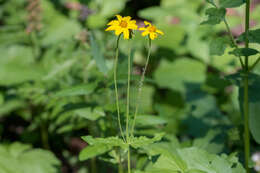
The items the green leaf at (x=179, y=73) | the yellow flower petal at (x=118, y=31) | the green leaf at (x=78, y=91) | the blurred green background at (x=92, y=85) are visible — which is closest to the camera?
the yellow flower petal at (x=118, y=31)

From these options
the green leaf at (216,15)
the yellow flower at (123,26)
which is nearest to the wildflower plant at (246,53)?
the green leaf at (216,15)

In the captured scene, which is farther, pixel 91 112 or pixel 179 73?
pixel 179 73

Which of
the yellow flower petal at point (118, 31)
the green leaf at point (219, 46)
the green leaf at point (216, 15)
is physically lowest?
the green leaf at point (219, 46)

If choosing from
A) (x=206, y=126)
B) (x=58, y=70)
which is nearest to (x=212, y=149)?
(x=206, y=126)

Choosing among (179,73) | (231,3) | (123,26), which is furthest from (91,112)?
(179,73)

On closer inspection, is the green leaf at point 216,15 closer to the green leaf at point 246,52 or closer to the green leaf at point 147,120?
the green leaf at point 246,52

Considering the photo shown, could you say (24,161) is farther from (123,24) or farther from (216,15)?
(216,15)

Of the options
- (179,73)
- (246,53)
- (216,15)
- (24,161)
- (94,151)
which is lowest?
(24,161)
